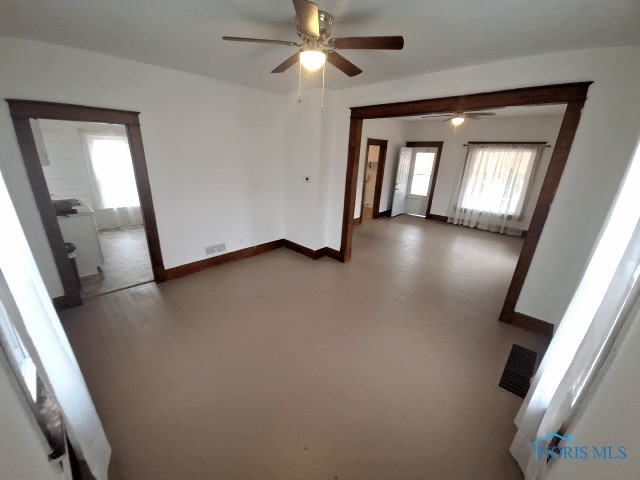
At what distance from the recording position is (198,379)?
Answer: 1.90m

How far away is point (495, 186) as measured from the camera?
5.88 metres

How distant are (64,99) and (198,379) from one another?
2782mm

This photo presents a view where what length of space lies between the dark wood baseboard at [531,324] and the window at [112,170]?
655 cm

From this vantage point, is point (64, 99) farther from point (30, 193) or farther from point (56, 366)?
point (56, 366)

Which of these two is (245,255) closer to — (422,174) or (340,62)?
(340,62)

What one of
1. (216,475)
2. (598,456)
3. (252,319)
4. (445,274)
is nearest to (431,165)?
(445,274)

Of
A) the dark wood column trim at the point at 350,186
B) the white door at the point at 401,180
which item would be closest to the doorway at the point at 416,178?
the white door at the point at 401,180

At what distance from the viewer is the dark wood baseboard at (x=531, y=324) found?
8.23 feet

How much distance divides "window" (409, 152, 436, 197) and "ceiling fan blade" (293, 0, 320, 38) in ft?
20.1

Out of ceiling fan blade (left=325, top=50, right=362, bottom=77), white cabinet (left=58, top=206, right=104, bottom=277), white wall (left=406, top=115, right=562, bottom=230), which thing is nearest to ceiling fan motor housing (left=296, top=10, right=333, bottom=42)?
ceiling fan blade (left=325, top=50, right=362, bottom=77)

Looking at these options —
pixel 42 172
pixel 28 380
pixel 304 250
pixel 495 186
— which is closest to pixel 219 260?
pixel 304 250

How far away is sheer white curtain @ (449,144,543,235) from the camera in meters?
5.49

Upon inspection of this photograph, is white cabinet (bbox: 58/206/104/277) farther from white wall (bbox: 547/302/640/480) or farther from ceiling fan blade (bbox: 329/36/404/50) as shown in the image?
white wall (bbox: 547/302/640/480)

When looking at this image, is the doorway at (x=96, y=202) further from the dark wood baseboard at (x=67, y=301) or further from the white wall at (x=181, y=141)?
the white wall at (x=181, y=141)
